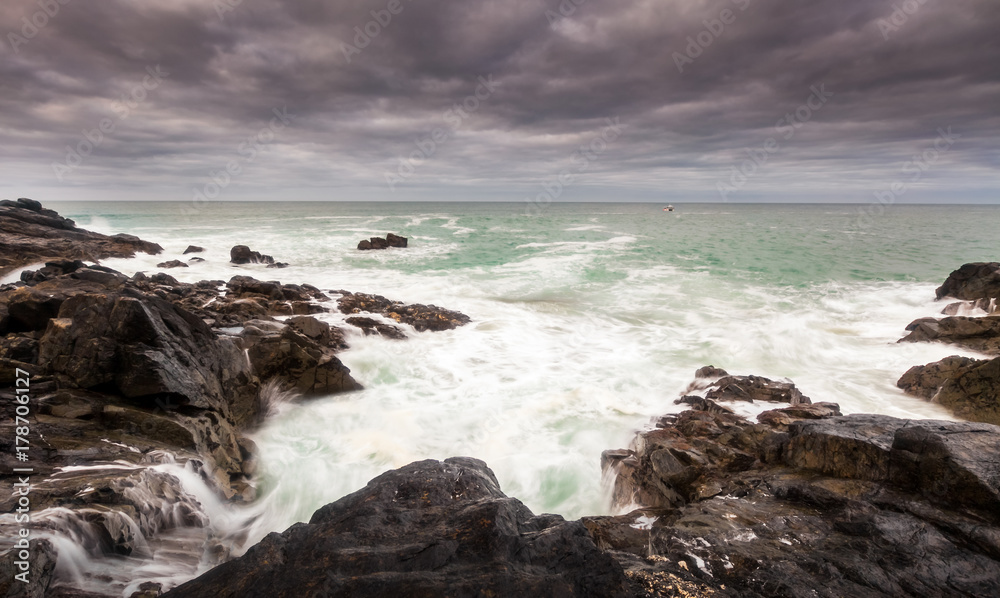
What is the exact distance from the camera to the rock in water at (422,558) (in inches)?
107

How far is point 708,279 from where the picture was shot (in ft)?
79.6

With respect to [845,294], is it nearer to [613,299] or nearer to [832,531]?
[613,299]

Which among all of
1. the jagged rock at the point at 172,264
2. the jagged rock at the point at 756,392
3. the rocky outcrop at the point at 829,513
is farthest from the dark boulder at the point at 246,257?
the rocky outcrop at the point at 829,513

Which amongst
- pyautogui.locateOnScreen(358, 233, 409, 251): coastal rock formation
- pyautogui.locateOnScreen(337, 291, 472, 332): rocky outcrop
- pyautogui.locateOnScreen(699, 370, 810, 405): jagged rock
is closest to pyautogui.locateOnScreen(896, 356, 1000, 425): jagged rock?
pyautogui.locateOnScreen(699, 370, 810, 405): jagged rock

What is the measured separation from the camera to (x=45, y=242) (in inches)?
821

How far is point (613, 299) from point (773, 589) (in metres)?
17.5

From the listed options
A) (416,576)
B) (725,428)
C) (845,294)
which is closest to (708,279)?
(845,294)

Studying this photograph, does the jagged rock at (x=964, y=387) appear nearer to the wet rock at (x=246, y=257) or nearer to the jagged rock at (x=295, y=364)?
the jagged rock at (x=295, y=364)

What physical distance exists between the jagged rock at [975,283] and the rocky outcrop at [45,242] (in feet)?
108

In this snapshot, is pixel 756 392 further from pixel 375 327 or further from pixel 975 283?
pixel 975 283

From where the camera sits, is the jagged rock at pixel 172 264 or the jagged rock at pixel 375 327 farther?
the jagged rock at pixel 172 264

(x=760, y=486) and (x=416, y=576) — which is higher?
(x=416, y=576)

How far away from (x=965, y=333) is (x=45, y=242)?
3602cm

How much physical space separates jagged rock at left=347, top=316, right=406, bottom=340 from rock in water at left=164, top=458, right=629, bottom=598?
9754mm
